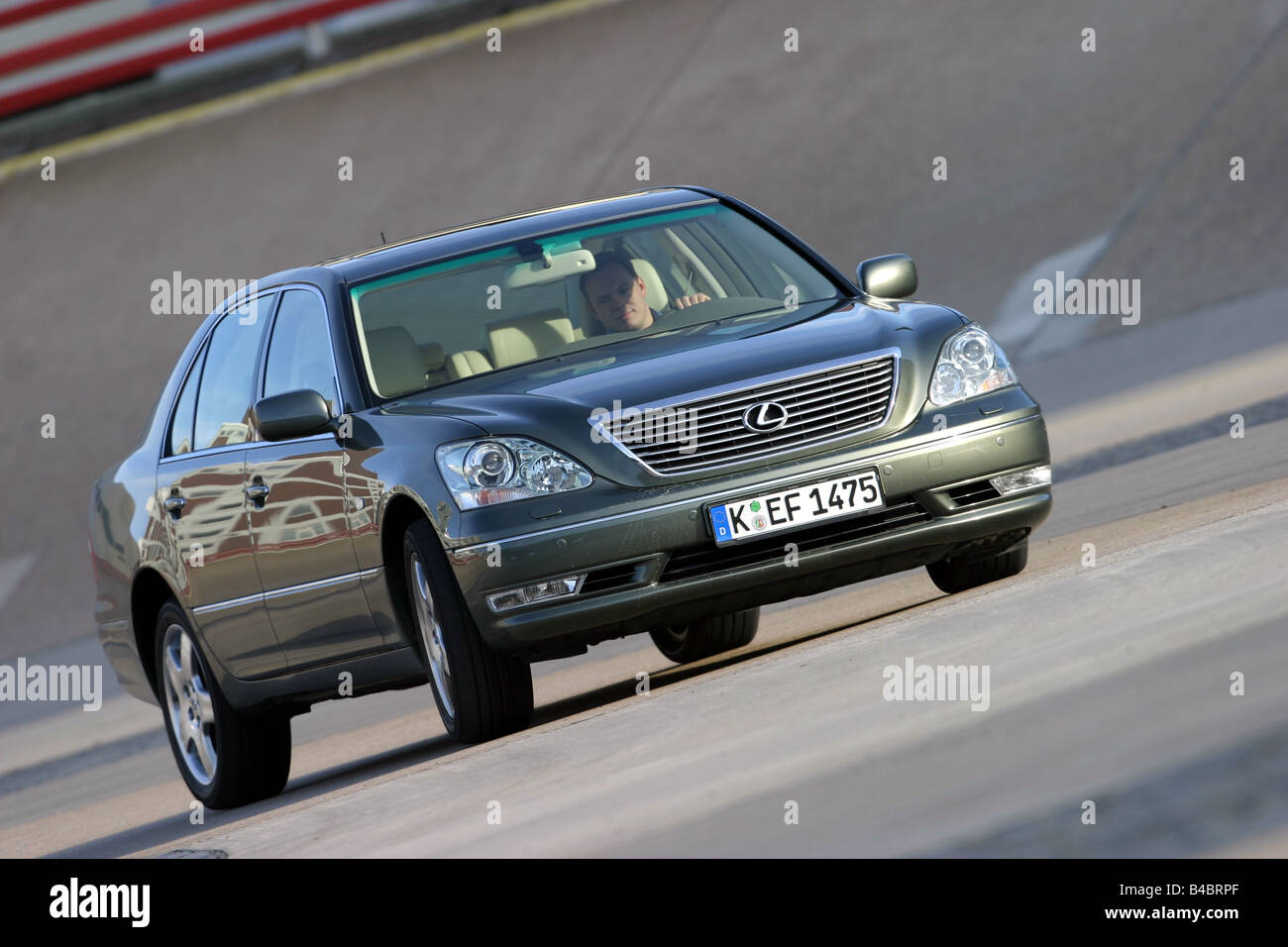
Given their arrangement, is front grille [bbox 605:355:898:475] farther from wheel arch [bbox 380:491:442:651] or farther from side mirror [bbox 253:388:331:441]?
side mirror [bbox 253:388:331:441]

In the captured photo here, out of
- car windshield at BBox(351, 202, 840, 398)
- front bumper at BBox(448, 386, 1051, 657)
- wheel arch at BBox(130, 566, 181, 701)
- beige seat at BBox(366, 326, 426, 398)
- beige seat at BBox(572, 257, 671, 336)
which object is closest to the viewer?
front bumper at BBox(448, 386, 1051, 657)

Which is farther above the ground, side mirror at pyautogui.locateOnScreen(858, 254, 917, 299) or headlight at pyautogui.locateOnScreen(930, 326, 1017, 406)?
side mirror at pyautogui.locateOnScreen(858, 254, 917, 299)

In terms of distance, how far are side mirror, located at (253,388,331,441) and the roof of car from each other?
0.76 m

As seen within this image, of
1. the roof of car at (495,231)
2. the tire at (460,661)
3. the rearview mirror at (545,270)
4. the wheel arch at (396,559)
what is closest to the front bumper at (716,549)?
the tire at (460,661)

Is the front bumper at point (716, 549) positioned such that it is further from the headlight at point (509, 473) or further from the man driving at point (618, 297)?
the man driving at point (618, 297)

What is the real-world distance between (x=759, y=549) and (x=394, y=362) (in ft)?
5.21

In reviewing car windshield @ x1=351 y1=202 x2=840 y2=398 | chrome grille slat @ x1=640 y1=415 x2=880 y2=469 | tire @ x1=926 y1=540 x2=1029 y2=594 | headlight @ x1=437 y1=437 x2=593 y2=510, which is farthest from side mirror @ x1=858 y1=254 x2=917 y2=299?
headlight @ x1=437 y1=437 x2=593 y2=510

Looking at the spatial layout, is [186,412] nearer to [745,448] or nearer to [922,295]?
[745,448]

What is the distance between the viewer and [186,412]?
28.9 ft

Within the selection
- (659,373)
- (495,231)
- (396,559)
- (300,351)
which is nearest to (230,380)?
(300,351)

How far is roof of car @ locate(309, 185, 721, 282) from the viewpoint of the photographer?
8148 millimetres

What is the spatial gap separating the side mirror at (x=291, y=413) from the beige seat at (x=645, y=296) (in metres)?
0.99

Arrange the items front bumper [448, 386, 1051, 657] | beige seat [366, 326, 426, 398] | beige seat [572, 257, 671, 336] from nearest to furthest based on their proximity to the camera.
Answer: front bumper [448, 386, 1051, 657]
beige seat [366, 326, 426, 398]
beige seat [572, 257, 671, 336]

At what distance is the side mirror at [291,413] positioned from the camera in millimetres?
7430
